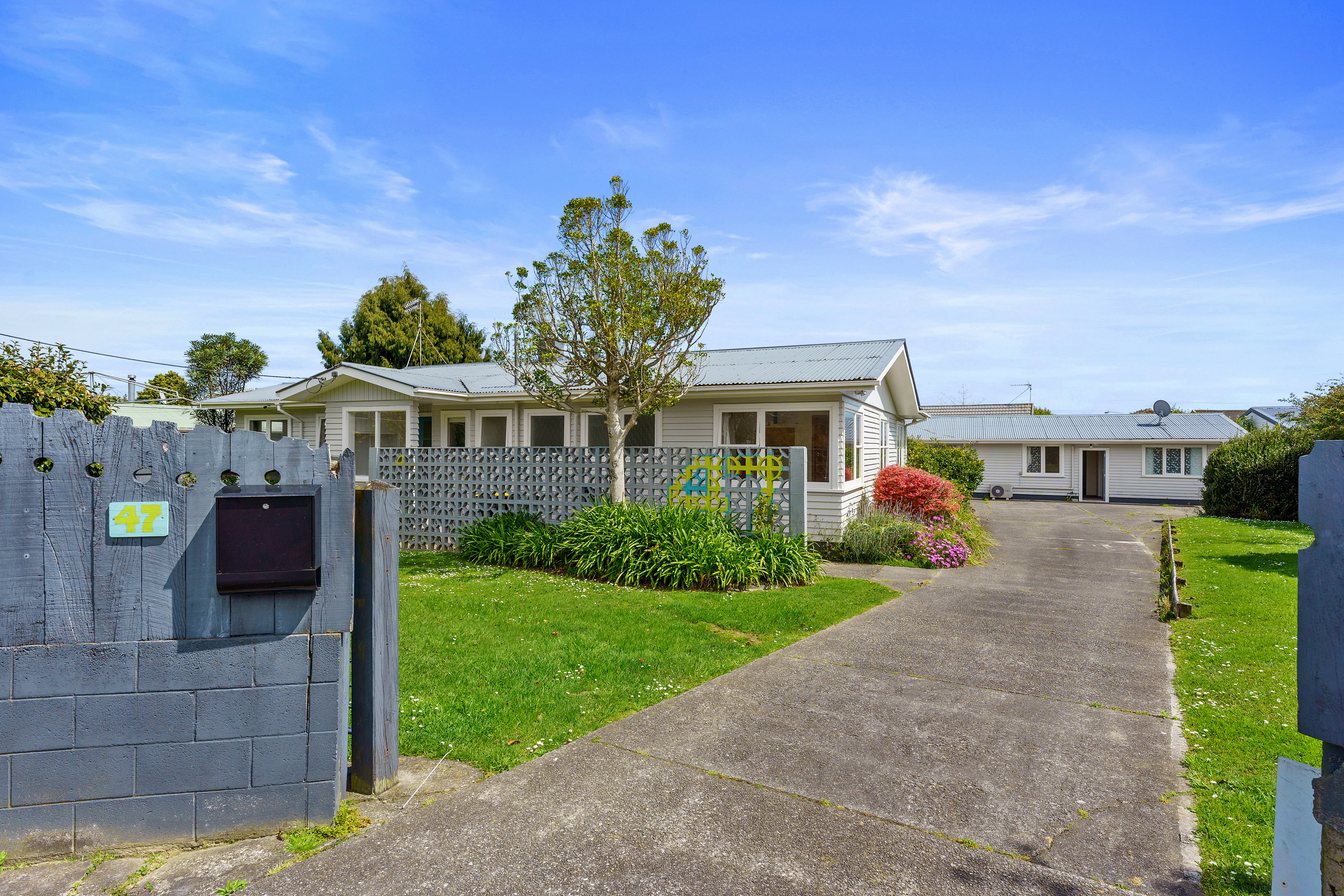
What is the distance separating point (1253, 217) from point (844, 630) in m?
12.3

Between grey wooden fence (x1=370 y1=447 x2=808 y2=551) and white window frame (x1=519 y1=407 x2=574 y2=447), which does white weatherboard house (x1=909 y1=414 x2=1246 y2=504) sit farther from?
grey wooden fence (x1=370 y1=447 x2=808 y2=551)

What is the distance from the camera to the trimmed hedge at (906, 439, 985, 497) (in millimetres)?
21016

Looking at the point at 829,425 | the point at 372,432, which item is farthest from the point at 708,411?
the point at 372,432

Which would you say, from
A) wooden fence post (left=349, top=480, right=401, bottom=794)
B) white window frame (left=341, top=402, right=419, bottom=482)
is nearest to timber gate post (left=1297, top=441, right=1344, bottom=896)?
wooden fence post (left=349, top=480, right=401, bottom=794)

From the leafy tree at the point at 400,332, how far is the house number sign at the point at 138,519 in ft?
106

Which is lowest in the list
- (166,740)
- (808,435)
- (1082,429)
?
(166,740)

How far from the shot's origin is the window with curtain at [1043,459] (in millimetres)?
29406

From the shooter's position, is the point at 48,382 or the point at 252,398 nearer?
the point at 48,382

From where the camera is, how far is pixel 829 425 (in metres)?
13.2

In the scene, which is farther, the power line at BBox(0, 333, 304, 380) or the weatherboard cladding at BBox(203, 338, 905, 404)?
the power line at BBox(0, 333, 304, 380)

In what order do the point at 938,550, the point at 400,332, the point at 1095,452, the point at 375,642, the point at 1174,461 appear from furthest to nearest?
the point at 400,332, the point at 1095,452, the point at 1174,461, the point at 938,550, the point at 375,642

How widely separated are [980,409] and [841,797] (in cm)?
3899

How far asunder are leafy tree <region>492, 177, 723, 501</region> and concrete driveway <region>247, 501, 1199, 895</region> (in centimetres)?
586

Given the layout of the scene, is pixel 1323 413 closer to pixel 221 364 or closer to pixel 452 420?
pixel 452 420
